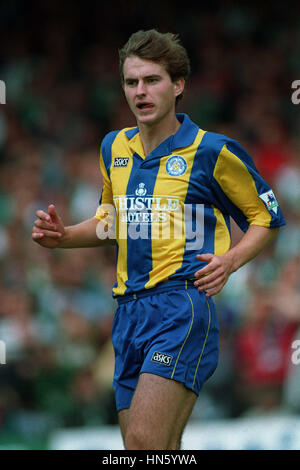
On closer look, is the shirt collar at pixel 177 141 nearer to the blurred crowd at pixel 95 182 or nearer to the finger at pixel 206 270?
the finger at pixel 206 270

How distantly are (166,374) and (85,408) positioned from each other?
403 cm

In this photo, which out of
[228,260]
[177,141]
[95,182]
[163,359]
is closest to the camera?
[163,359]

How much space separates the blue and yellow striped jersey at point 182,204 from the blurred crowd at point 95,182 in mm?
712

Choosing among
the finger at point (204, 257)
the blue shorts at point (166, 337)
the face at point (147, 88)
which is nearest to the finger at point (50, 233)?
the blue shorts at point (166, 337)

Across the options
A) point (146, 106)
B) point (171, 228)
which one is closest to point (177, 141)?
point (146, 106)

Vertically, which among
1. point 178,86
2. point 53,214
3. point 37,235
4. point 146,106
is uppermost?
point 178,86

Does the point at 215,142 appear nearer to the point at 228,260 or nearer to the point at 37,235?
the point at 228,260

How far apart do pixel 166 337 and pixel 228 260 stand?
466 mm

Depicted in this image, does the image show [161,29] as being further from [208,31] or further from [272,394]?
[272,394]

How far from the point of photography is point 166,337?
13.3 ft

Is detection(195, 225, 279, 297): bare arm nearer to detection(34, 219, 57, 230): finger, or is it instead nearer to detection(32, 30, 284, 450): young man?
detection(32, 30, 284, 450): young man

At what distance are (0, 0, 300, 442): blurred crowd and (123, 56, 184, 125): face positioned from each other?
107cm

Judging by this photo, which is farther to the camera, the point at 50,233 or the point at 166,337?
the point at 50,233

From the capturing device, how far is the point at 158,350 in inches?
158
